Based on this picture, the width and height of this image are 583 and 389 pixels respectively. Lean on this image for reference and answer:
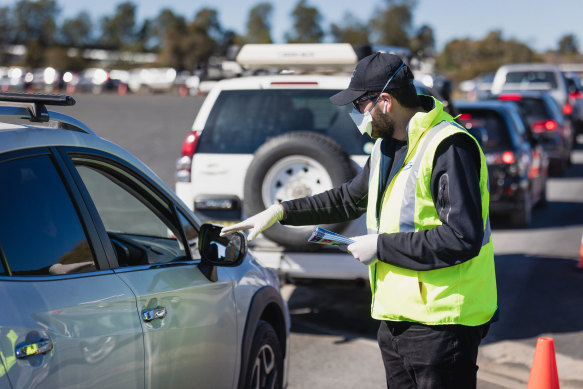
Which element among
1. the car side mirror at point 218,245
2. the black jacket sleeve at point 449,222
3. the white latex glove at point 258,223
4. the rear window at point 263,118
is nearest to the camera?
the black jacket sleeve at point 449,222

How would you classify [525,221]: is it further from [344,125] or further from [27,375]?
[27,375]

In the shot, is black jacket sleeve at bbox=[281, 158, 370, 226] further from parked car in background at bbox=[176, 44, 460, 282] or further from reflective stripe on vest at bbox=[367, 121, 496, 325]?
parked car in background at bbox=[176, 44, 460, 282]

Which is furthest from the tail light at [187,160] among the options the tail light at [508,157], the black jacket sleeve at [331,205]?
the tail light at [508,157]

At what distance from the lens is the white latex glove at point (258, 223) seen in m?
3.39

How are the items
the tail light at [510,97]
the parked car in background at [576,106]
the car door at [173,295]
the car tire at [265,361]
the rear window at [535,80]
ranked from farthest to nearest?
1. the parked car in background at [576,106]
2. the rear window at [535,80]
3. the tail light at [510,97]
4. the car tire at [265,361]
5. the car door at [173,295]

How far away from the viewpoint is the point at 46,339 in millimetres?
2576

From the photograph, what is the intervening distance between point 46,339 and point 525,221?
32.8 ft

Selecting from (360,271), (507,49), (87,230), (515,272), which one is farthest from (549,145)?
(507,49)

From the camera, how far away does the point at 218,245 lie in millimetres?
3742

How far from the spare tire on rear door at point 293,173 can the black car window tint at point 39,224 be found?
10.6 feet

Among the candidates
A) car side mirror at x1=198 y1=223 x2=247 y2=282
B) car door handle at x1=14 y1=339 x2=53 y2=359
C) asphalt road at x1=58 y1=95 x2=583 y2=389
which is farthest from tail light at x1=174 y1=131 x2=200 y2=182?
car door handle at x1=14 y1=339 x2=53 y2=359

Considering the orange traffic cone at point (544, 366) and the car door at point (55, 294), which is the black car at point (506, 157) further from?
the car door at point (55, 294)

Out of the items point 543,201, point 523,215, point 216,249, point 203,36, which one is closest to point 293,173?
point 216,249

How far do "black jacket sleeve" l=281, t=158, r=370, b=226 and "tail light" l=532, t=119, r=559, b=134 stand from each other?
1408 centimetres
